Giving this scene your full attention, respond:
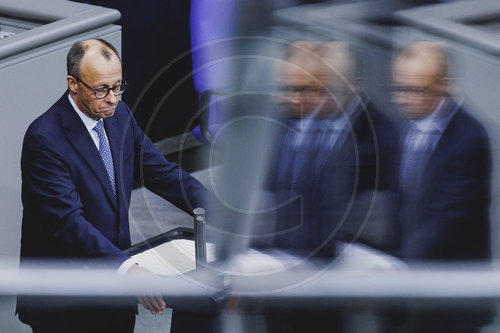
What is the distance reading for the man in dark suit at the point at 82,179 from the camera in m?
1.77

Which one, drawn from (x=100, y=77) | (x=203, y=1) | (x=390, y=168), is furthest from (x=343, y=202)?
(x=203, y=1)

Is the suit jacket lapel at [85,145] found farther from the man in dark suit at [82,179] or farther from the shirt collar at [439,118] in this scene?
the shirt collar at [439,118]

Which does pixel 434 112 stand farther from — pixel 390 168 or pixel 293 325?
pixel 293 325

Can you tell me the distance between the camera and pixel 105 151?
1848 mm

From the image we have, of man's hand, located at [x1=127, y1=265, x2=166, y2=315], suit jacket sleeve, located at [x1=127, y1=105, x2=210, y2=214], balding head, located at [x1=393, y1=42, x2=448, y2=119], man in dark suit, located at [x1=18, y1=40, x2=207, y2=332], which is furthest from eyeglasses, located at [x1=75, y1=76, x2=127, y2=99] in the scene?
balding head, located at [x1=393, y1=42, x2=448, y2=119]

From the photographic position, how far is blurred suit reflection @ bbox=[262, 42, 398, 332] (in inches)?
46.3

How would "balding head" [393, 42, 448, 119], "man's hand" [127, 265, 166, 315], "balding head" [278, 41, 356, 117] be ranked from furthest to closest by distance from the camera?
1. "balding head" [393, 42, 448, 119]
2. "man's hand" [127, 265, 166, 315]
3. "balding head" [278, 41, 356, 117]

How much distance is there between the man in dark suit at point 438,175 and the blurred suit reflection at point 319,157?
0.06 metres

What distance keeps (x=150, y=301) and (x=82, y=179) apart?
58 cm

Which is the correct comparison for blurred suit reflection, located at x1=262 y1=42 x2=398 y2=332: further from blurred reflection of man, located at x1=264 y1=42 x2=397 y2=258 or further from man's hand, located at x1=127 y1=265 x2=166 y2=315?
man's hand, located at x1=127 y1=265 x2=166 y2=315

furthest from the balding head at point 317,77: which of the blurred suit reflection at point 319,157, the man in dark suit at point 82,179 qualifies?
the man in dark suit at point 82,179

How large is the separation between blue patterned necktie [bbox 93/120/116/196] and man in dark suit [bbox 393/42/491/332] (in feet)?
2.26

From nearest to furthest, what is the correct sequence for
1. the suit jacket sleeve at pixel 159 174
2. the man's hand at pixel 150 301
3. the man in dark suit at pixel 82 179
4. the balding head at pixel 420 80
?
the man's hand at pixel 150 301 → the balding head at pixel 420 80 → the man in dark suit at pixel 82 179 → the suit jacket sleeve at pixel 159 174

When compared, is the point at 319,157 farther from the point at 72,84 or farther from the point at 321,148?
the point at 72,84
